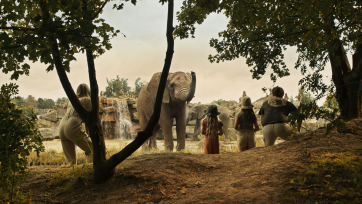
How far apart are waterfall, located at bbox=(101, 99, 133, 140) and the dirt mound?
17.4 m

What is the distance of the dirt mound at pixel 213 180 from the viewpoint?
320cm

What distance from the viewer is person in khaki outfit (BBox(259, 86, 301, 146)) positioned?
18.6 feet

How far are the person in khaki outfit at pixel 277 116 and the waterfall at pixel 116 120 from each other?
57.1ft

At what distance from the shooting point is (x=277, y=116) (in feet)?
18.5

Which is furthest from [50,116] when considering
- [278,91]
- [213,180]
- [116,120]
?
[213,180]

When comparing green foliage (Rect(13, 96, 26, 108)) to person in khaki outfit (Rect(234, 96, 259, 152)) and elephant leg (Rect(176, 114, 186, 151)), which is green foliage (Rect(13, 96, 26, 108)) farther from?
elephant leg (Rect(176, 114, 186, 151))

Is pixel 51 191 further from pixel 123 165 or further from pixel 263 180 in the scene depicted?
pixel 263 180

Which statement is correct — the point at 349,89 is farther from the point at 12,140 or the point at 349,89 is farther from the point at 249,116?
the point at 12,140

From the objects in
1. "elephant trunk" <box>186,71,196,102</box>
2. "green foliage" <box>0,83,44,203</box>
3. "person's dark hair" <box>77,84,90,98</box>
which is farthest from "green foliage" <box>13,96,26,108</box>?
"elephant trunk" <box>186,71,196,102</box>

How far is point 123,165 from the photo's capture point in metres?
4.65

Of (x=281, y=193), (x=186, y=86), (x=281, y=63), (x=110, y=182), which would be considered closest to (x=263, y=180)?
(x=281, y=193)

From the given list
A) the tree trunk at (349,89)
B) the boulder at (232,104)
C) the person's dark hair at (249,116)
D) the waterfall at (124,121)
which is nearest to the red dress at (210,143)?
the person's dark hair at (249,116)

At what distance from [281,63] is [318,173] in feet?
11.5

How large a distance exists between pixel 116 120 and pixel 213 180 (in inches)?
750
